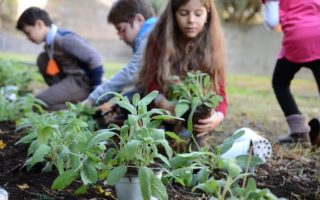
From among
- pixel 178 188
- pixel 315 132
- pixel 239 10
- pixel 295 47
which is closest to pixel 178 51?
pixel 295 47

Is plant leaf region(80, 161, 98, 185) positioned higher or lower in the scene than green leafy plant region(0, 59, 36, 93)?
higher

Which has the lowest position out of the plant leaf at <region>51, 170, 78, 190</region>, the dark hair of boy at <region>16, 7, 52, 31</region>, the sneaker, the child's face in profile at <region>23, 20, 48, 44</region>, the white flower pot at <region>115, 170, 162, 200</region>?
the sneaker

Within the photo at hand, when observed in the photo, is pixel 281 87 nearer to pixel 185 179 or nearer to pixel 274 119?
pixel 274 119

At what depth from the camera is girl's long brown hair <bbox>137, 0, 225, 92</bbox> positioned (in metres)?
2.69

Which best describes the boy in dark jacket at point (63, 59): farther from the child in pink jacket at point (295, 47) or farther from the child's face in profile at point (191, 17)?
the child in pink jacket at point (295, 47)

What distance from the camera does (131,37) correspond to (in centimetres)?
333

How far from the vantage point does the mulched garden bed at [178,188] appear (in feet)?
5.79

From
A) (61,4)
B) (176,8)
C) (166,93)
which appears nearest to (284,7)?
(176,8)

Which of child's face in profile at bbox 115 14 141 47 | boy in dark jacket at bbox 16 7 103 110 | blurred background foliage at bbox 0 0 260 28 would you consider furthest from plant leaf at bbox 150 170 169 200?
blurred background foliage at bbox 0 0 260 28

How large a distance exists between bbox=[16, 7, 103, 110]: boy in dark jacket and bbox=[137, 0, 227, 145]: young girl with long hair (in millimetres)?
1243

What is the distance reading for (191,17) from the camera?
2.64 meters

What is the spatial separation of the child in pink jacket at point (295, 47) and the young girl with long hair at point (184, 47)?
0.39 m

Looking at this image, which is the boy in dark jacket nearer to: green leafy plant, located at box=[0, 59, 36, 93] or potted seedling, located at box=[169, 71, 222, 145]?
green leafy plant, located at box=[0, 59, 36, 93]

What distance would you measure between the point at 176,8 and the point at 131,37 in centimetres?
69
